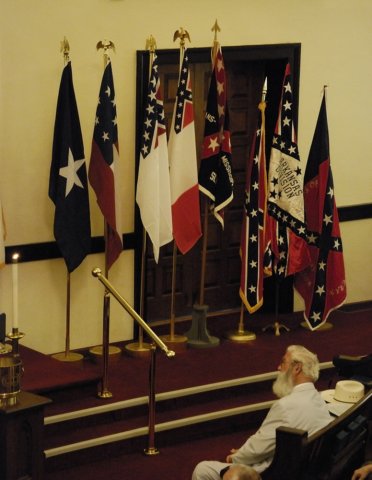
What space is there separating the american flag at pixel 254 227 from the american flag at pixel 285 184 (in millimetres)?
104

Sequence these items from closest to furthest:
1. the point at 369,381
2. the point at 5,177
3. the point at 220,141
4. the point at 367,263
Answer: the point at 369,381, the point at 5,177, the point at 220,141, the point at 367,263

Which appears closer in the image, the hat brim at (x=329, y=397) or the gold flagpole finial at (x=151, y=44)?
the hat brim at (x=329, y=397)

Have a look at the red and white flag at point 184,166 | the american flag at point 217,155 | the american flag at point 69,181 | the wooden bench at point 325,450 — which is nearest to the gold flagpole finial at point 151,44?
the red and white flag at point 184,166

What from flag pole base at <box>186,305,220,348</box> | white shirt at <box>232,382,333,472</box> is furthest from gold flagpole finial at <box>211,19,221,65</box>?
white shirt at <box>232,382,333,472</box>

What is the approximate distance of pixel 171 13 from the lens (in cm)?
936

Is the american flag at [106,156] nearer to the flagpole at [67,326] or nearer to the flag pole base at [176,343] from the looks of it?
the flagpole at [67,326]

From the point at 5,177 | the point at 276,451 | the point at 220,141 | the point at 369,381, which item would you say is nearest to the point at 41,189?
the point at 5,177

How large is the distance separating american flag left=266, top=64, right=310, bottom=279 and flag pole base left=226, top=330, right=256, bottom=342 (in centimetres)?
61

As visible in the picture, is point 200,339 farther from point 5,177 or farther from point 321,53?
point 321,53

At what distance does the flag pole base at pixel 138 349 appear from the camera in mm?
9102

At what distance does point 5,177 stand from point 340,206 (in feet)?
12.0

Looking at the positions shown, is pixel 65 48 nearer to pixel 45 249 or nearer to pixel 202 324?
pixel 45 249

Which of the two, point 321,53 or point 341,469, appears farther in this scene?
point 321,53

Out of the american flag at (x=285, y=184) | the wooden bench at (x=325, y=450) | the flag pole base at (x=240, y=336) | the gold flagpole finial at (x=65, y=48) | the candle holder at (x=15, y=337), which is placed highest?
the gold flagpole finial at (x=65, y=48)
